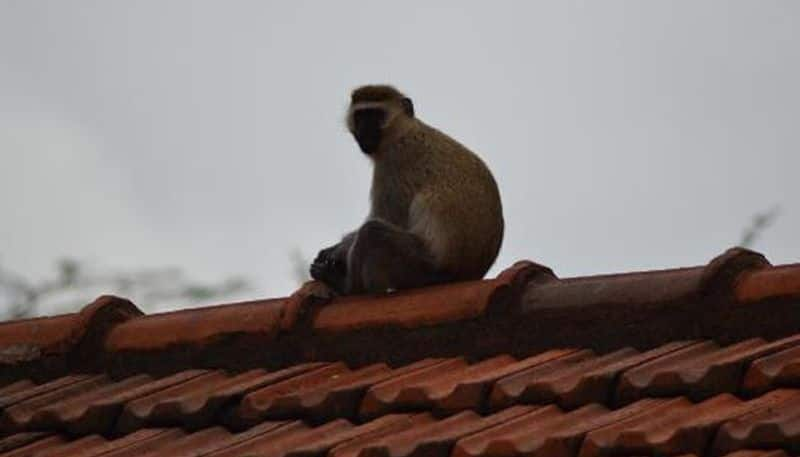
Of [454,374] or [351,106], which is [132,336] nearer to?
[454,374]

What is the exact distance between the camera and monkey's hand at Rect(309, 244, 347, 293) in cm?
805

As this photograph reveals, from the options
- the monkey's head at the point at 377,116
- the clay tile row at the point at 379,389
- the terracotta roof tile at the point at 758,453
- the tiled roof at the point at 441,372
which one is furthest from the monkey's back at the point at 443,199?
the terracotta roof tile at the point at 758,453

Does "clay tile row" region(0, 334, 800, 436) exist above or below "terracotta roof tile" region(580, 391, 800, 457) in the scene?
above

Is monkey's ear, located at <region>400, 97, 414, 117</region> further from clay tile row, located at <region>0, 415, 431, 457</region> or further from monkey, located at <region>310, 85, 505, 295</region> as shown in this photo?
clay tile row, located at <region>0, 415, 431, 457</region>

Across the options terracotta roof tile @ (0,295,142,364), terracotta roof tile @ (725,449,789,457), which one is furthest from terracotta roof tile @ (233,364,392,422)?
terracotta roof tile @ (725,449,789,457)

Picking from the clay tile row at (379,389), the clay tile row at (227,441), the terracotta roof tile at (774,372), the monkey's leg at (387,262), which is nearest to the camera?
the terracotta roof tile at (774,372)

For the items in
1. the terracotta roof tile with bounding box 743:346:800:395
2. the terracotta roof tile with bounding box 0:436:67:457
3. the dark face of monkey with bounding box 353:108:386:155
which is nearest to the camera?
the terracotta roof tile with bounding box 743:346:800:395

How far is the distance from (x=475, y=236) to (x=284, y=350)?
1545 millimetres

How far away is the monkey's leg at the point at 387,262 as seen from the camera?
799 centimetres

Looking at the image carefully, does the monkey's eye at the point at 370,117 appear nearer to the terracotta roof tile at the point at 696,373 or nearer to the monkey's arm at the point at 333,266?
the monkey's arm at the point at 333,266

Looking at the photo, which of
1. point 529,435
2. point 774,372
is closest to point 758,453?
point 774,372

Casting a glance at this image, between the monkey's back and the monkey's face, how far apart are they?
139 mm

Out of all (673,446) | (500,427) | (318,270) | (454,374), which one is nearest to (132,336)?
(318,270)

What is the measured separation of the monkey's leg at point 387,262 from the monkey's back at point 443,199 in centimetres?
6
